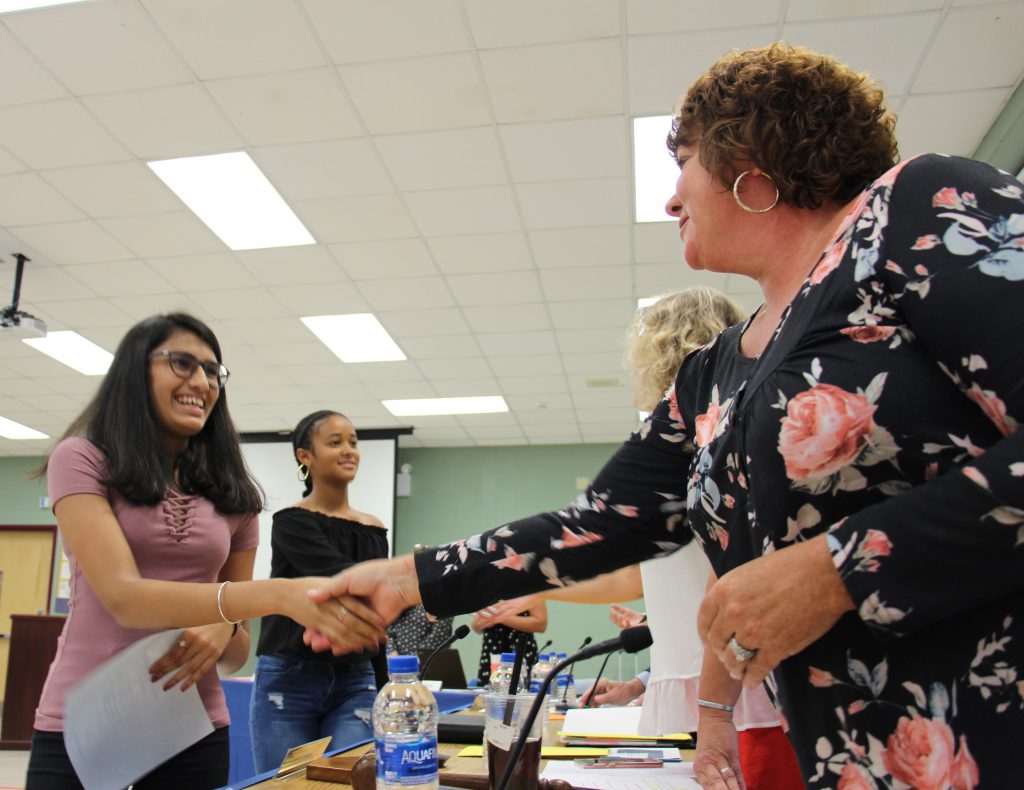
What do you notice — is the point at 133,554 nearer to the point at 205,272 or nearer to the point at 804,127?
the point at 804,127

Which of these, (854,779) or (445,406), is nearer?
(854,779)

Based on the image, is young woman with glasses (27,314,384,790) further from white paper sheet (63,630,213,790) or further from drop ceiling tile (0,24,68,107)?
drop ceiling tile (0,24,68,107)

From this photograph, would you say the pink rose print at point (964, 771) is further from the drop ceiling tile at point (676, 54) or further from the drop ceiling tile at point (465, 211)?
the drop ceiling tile at point (465, 211)

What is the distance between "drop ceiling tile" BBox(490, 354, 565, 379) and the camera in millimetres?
7081

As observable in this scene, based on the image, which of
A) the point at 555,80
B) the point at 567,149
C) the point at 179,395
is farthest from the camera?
the point at 567,149

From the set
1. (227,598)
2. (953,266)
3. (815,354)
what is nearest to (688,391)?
(815,354)

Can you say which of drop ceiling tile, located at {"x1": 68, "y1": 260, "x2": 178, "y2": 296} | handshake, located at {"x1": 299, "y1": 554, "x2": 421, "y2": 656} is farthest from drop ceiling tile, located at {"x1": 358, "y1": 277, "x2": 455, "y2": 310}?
handshake, located at {"x1": 299, "y1": 554, "x2": 421, "y2": 656}

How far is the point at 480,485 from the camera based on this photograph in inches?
409

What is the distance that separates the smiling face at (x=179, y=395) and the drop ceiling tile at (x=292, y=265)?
3.28 m

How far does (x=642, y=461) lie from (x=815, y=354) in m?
0.38

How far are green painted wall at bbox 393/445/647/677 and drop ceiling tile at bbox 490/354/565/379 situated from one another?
301 centimetres

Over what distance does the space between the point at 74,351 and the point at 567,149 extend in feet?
16.4

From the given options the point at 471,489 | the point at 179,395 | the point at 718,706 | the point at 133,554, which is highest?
the point at 471,489

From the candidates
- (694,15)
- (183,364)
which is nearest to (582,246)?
(694,15)
